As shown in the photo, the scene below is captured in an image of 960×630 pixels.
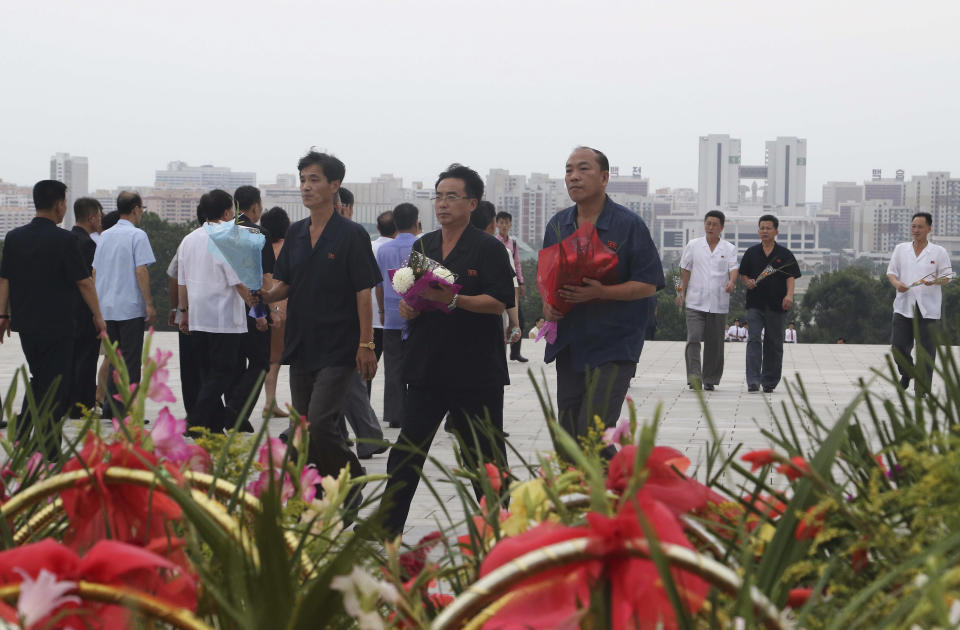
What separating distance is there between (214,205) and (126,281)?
1362 millimetres

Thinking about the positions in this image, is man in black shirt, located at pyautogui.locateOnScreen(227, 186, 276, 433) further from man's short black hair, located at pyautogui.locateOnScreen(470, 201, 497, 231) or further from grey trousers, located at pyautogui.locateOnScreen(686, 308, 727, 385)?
grey trousers, located at pyautogui.locateOnScreen(686, 308, 727, 385)

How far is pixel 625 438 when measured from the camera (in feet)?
5.29

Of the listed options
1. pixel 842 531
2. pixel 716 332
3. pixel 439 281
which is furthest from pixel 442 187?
pixel 716 332

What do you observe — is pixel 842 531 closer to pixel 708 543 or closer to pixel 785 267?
pixel 708 543

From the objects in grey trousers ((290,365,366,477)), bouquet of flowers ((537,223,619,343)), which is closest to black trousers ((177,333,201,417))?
grey trousers ((290,365,366,477))

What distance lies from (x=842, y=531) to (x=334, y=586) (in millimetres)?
568

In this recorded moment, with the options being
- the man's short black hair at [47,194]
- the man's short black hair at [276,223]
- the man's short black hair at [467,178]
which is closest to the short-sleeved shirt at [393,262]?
the man's short black hair at [276,223]

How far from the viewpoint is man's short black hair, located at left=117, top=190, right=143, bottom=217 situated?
31.7 feet

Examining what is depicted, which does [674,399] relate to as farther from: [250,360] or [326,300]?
[326,300]

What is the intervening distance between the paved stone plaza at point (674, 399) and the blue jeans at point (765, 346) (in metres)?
0.21

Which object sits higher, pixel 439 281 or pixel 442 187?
pixel 442 187

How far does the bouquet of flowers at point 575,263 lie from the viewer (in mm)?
5258

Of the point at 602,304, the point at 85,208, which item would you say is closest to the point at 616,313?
the point at 602,304

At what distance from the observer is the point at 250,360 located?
9.56 metres
